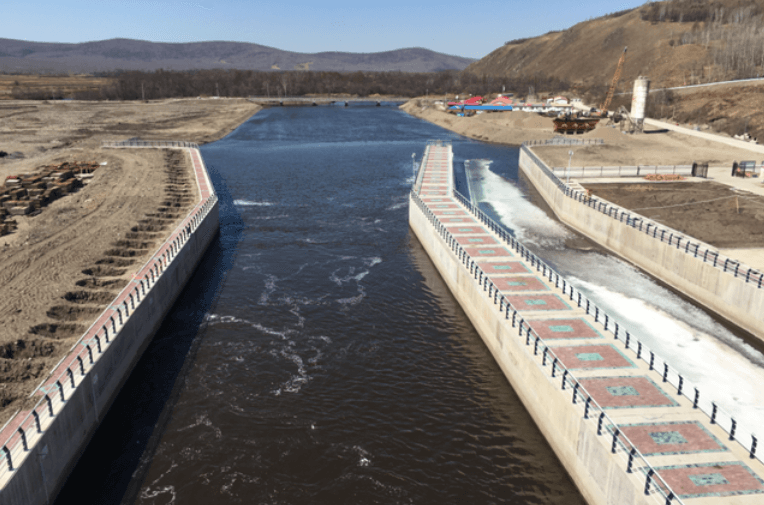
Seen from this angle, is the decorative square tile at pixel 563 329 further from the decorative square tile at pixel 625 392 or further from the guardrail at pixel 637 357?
the decorative square tile at pixel 625 392

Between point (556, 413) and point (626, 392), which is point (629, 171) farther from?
point (556, 413)

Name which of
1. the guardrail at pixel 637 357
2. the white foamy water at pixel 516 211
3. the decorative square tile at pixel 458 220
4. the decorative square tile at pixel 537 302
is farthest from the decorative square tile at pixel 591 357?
the white foamy water at pixel 516 211

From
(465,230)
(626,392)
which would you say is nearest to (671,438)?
(626,392)

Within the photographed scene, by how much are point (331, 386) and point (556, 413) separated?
11558 mm

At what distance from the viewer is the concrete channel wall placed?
19641 millimetres

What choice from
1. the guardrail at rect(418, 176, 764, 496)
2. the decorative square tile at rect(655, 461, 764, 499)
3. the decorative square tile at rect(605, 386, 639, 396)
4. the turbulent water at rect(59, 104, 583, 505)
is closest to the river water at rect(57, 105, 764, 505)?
the turbulent water at rect(59, 104, 583, 505)

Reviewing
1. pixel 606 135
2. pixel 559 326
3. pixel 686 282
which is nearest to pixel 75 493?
pixel 559 326

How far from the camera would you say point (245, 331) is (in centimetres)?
3506

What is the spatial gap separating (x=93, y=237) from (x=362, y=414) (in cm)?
3079

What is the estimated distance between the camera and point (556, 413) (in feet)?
78.0

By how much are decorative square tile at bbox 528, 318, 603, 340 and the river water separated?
141 inches

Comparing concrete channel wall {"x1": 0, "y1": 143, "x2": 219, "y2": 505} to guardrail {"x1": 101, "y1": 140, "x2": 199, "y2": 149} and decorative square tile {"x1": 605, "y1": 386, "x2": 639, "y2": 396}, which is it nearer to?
decorative square tile {"x1": 605, "y1": 386, "x2": 639, "y2": 396}

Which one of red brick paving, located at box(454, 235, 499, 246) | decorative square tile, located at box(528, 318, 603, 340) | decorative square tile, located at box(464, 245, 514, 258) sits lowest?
decorative square tile, located at box(528, 318, 603, 340)

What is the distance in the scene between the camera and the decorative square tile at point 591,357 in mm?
25438
